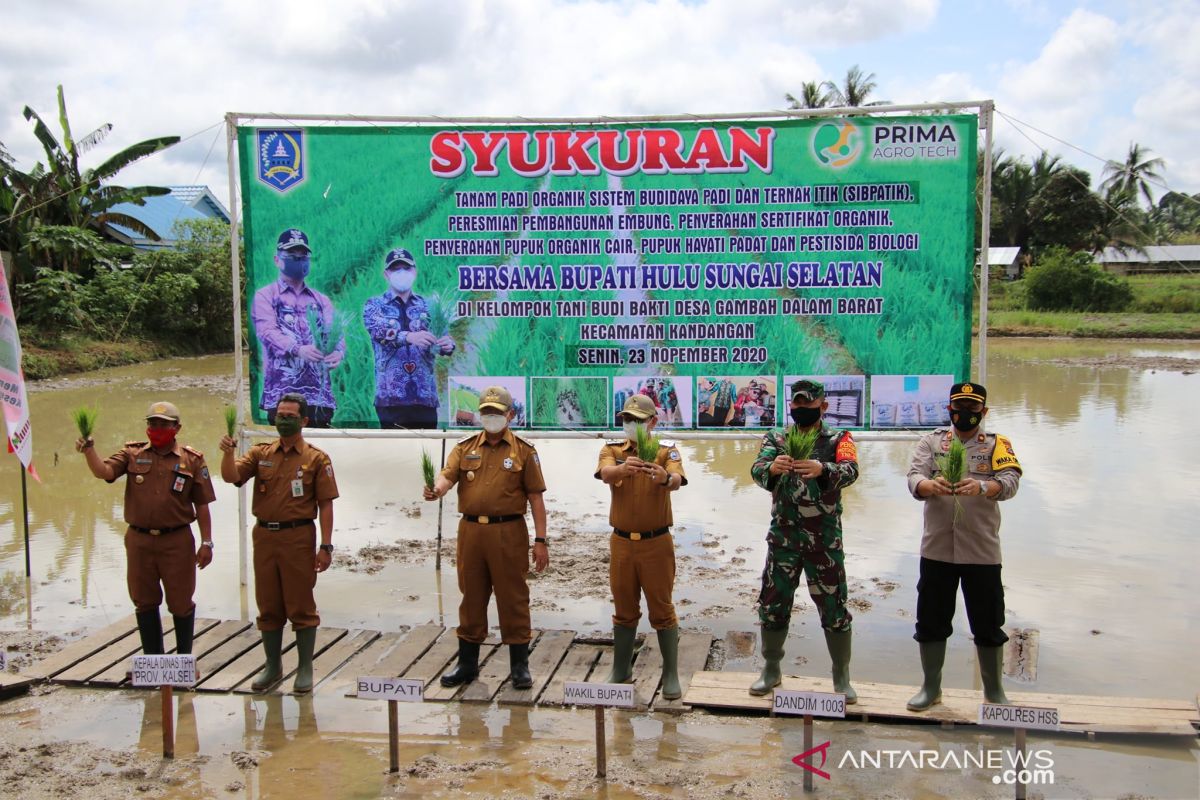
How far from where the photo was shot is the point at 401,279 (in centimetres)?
673

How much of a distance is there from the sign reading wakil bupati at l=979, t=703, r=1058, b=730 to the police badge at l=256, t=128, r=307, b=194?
550 cm

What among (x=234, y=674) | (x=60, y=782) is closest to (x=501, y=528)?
(x=234, y=674)

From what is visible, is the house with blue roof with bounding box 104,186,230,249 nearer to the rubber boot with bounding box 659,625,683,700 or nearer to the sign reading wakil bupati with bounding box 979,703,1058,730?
the rubber boot with bounding box 659,625,683,700

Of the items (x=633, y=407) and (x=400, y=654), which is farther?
(x=400, y=654)

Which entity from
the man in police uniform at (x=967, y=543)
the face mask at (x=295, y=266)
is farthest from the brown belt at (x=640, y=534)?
the face mask at (x=295, y=266)

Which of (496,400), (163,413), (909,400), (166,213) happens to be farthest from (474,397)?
(166,213)

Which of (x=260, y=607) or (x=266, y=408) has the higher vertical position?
(x=266, y=408)

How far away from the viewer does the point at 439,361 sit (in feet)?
22.2

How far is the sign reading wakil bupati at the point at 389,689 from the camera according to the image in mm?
4258

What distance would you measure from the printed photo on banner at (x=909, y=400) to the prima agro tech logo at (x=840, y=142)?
149 cm

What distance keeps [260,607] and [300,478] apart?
77cm

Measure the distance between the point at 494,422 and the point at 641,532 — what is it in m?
1.03

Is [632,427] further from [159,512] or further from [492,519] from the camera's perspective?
[159,512]

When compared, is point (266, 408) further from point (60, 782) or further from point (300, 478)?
point (60, 782)
